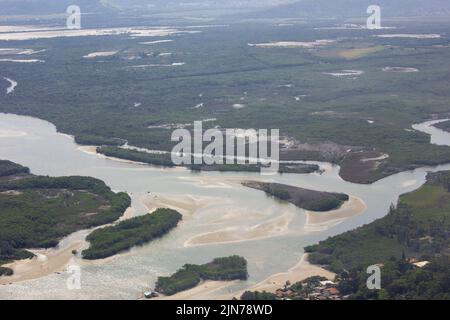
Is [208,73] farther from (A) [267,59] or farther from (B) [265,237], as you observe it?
(B) [265,237]

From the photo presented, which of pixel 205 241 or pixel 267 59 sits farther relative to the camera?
pixel 267 59

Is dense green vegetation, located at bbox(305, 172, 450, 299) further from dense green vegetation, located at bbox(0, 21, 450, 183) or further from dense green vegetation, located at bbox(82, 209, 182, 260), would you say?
dense green vegetation, located at bbox(0, 21, 450, 183)

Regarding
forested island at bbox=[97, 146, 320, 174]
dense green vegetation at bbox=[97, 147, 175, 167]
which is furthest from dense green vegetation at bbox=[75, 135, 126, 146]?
forested island at bbox=[97, 146, 320, 174]

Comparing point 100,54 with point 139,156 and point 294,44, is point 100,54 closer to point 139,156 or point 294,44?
point 294,44

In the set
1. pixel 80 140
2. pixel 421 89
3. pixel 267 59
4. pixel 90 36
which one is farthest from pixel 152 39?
pixel 80 140

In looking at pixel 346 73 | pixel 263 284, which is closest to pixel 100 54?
pixel 346 73

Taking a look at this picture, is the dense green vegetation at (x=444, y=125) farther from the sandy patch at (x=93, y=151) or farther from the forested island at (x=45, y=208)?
the forested island at (x=45, y=208)

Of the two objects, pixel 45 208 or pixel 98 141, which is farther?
pixel 98 141
